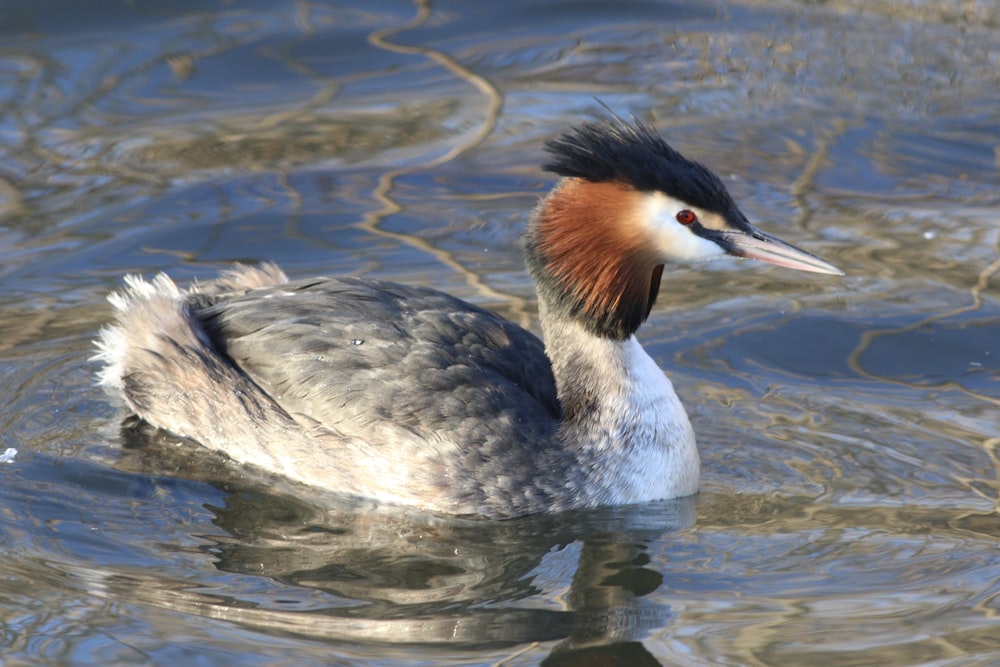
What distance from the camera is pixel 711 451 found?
6500 millimetres

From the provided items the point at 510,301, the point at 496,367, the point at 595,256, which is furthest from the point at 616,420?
the point at 510,301

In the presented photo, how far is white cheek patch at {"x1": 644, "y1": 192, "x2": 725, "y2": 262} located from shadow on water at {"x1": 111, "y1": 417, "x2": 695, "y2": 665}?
0.99 metres

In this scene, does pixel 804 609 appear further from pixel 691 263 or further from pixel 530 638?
pixel 691 263

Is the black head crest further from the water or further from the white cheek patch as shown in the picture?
the water

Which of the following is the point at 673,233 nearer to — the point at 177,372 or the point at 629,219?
the point at 629,219

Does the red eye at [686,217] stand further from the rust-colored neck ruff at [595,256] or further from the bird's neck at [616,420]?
the bird's neck at [616,420]

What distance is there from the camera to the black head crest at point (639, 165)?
575cm

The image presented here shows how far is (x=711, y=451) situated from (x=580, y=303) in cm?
97

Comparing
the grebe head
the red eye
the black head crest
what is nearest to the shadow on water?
the grebe head

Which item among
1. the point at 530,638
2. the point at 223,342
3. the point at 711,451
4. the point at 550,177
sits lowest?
the point at 530,638

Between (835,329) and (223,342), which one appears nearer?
(223,342)

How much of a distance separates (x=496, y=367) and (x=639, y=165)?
98 cm

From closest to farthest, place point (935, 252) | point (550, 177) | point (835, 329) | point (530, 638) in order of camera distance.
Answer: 1. point (530, 638)
2. point (835, 329)
3. point (935, 252)
4. point (550, 177)

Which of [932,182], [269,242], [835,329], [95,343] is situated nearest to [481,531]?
[95,343]
